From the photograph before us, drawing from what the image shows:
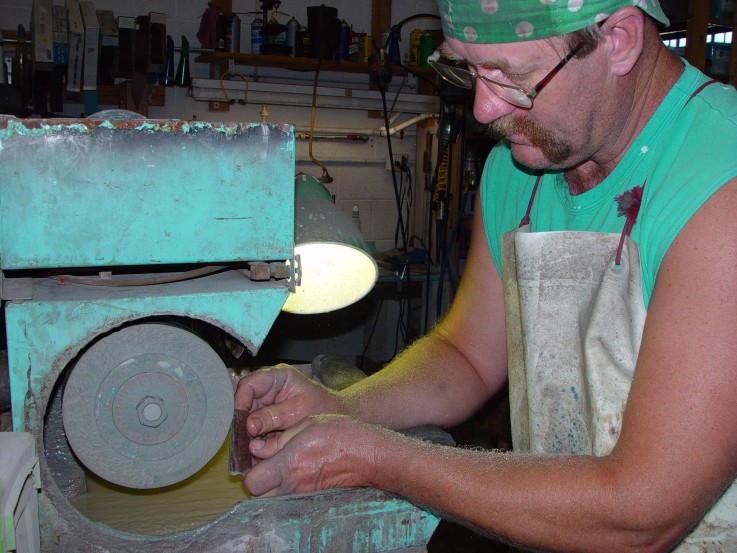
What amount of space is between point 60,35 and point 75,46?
7 cm

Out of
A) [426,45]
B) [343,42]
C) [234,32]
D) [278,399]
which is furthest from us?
[426,45]

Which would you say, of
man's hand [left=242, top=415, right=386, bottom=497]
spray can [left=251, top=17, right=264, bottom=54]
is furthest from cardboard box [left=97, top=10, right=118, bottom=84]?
man's hand [left=242, top=415, right=386, bottom=497]

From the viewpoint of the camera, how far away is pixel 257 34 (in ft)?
12.4

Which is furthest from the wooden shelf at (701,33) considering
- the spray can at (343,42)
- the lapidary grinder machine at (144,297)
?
the lapidary grinder machine at (144,297)

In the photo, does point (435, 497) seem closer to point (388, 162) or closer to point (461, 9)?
point (461, 9)

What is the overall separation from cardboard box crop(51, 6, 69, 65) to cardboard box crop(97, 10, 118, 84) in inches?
6.5

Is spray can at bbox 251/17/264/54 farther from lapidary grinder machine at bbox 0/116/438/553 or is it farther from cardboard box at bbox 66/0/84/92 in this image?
lapidary grinder machine at bbox 0/116/438/553

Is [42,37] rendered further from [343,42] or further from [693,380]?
[693,380]

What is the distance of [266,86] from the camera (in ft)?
12.2

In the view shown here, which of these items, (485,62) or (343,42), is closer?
(485,62)

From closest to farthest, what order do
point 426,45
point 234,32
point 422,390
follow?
point 422,390 → point 234,32 → point 426,45

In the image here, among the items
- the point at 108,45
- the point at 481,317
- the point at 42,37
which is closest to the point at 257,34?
the point at 108,45

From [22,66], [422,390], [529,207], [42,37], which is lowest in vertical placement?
[422,390]

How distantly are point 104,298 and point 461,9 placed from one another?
0.64m
